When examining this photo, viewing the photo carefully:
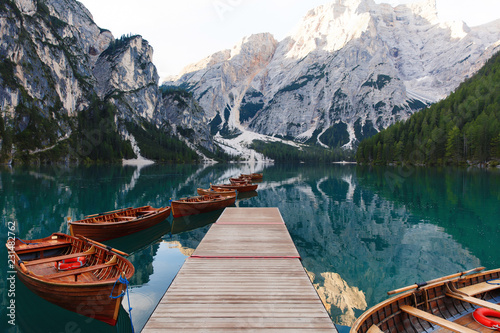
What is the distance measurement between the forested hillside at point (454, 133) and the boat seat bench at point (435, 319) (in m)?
110

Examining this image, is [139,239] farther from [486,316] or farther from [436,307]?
[486,316]

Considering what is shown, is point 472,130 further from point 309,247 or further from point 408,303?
point 408,303

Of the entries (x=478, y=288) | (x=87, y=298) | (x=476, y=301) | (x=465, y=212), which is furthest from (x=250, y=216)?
(x=465, y=212)

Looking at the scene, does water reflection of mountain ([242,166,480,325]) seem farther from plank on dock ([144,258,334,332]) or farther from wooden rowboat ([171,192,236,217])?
wooden rowboat ([171,192,236,217])

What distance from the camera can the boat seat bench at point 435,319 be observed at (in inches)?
241

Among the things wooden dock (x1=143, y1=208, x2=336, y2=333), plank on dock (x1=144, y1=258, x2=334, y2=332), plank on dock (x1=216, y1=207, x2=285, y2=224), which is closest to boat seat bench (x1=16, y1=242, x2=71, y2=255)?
wooden dock (x1=143, y1=208, x2=336, y2=333)

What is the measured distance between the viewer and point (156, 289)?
12.1 metres

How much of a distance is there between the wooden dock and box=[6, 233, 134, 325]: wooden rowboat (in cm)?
205

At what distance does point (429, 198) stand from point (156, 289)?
126 feet

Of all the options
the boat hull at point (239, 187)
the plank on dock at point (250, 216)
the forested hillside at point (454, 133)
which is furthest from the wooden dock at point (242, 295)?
the forested hillside at point (454, 133)

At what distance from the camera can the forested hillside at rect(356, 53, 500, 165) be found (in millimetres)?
91812

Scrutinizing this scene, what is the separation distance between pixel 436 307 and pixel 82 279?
40.3 feet

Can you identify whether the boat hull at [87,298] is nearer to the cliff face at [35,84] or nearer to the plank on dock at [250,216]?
the plank on dock at [250,216]

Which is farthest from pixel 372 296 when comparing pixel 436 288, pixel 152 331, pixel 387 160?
pixel 387 160
